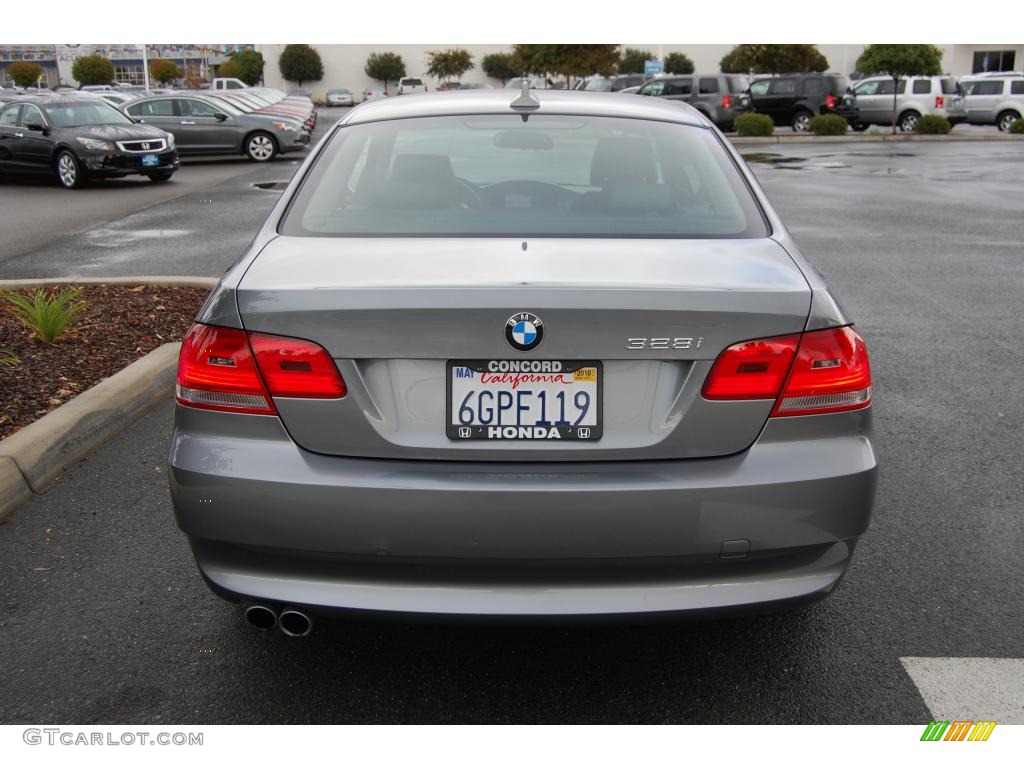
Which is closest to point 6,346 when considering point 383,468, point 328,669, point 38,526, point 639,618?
point 38,526

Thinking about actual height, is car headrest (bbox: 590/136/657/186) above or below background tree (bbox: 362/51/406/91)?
below

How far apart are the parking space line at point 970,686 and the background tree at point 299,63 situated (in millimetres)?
99496

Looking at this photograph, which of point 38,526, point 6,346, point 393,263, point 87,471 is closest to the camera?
point 393,263

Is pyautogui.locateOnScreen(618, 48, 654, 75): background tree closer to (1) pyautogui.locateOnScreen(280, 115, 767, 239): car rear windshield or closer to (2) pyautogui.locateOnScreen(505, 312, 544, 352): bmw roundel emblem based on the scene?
(1) pyautogui.locateOnScreen(280, 115, 767, 239): car rear windshield

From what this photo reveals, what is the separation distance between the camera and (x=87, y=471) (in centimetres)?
461

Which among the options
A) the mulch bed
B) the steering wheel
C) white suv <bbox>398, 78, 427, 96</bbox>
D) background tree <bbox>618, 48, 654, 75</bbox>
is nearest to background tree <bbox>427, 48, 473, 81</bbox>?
white suv <bbox>398, 78, 427, 96</bbox>

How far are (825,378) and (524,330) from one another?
2.57 ft

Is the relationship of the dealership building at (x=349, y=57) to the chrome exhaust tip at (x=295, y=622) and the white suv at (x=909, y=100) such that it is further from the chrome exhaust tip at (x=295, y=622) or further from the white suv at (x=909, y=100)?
the chrome exhaust tip at (x=295, y=622)

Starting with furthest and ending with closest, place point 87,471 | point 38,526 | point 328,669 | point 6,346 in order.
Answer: point 6,346 < point 87,471 < point 38,526 < point 328,669

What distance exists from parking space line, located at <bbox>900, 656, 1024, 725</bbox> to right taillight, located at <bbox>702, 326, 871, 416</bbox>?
2.80 ft

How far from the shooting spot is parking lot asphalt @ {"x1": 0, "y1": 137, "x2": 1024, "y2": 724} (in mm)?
2842

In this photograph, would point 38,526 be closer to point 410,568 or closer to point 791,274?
point 410,568

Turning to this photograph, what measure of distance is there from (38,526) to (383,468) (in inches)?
85.9

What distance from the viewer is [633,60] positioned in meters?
85.4
